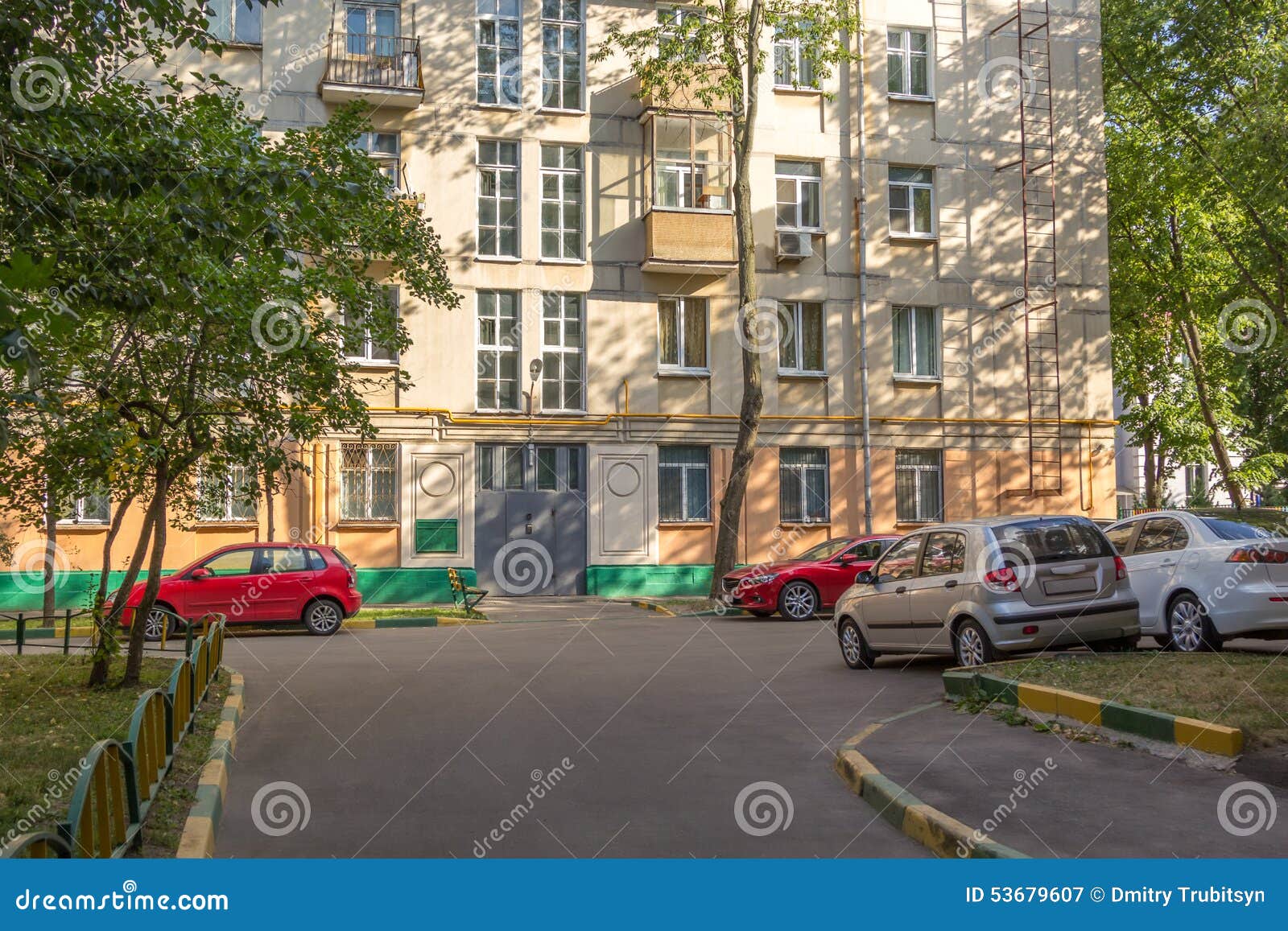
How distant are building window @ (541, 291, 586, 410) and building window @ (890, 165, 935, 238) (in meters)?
8.88

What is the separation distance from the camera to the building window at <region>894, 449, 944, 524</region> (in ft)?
103

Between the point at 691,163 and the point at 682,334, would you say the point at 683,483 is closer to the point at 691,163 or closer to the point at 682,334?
the point at 682,334

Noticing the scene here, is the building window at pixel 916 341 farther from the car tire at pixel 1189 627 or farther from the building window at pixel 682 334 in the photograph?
the car tire at pixel 1189 627

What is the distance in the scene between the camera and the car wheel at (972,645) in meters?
12.4

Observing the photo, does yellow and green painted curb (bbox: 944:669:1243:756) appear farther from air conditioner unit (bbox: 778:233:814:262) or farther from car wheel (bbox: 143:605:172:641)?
air conditioner unit (bbox: 778:233:814:262)

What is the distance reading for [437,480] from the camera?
28406mm

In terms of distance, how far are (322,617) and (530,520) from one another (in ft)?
29.0

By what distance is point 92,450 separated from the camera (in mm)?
11016

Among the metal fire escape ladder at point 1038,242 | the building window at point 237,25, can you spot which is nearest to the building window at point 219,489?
the building window at point 237,25

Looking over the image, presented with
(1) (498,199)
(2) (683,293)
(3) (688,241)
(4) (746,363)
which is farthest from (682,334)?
(1) (498,199)

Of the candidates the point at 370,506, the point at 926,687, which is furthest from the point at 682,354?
the point at 926,687

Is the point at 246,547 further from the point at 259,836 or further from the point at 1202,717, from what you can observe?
the point at 1202,717

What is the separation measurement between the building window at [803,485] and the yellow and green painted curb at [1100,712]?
18980 millimetres

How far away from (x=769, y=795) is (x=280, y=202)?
5409 mm
